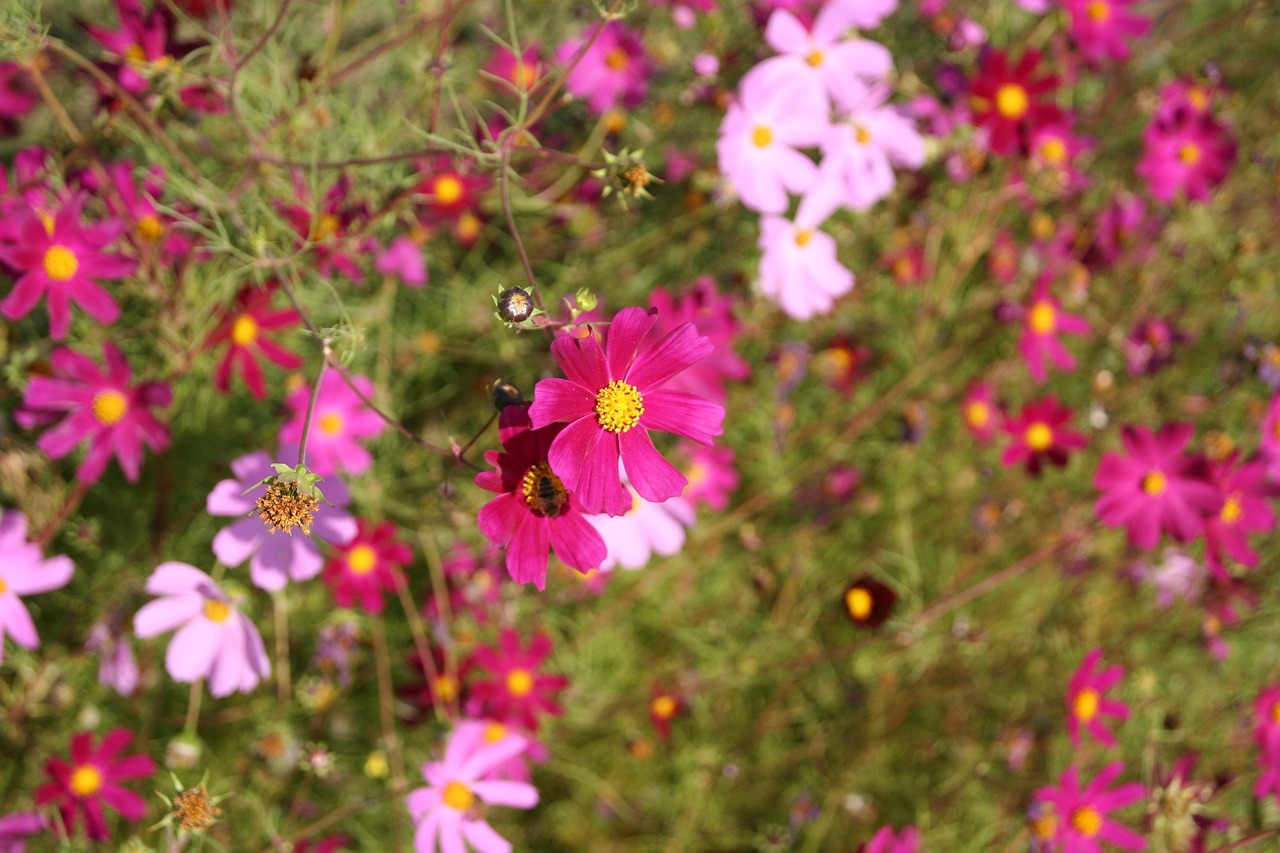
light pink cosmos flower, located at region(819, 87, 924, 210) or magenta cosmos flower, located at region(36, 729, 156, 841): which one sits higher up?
light pink cosmos flower, located at region(819, 87, 924, 210)

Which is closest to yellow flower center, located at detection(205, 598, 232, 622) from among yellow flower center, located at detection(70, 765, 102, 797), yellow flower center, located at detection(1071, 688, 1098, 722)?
yellow flower center, located at detection(70, 765, 102, 797)

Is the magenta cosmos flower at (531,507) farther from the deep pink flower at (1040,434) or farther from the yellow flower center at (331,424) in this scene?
the deep pink flower at (1040,434)

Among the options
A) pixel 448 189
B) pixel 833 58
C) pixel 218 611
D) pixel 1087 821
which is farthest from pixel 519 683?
pixel 833 58

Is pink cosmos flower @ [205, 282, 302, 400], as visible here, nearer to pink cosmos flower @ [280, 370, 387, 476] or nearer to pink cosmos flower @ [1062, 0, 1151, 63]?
pink cosmos flower @ [280, 370, 387, 476]

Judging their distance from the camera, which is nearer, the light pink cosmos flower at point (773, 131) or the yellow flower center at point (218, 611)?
the yellow flower center at point (218, 611)

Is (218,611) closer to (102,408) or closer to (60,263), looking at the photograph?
(102,408)

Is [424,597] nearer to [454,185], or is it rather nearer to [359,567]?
[359,567]

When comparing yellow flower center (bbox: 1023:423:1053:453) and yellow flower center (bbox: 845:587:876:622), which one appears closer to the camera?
yellow flower center (bbox: 845:587:876:622)

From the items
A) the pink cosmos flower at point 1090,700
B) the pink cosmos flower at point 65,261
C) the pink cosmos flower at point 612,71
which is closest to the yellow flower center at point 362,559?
the pink cosmos flower at point 65,261
